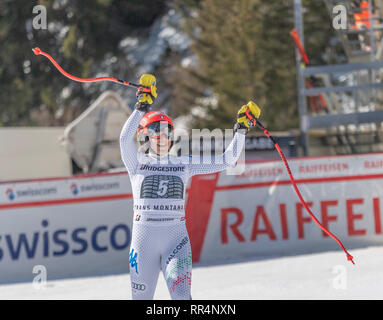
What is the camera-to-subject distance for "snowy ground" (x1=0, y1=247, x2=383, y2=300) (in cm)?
704

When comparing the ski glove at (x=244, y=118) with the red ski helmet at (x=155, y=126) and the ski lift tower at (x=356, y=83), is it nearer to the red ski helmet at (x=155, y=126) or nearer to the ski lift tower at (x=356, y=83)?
the red ski helmet at (x=155, y=126)

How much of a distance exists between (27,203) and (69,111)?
87.2ft

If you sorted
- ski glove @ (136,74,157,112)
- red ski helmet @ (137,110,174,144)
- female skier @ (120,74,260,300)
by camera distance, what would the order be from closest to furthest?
1. female skier @ (120,74,260,300)
2. red ski helmet @ (137,110,174,144)
3. ski glove @ (136,74,157,112)

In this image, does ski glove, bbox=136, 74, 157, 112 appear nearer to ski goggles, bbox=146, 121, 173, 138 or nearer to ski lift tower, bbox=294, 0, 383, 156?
ski goggles, bbox=146, 121, 173, 138

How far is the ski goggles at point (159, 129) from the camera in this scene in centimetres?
520

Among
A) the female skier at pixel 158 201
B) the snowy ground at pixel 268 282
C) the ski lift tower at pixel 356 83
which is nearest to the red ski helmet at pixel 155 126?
the female skier at pixel 158 201

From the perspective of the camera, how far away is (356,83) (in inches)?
558

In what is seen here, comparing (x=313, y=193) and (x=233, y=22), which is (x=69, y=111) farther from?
(x=313, y=193)

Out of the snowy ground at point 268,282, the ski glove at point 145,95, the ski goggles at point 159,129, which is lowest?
the snowy ground at point 268,282

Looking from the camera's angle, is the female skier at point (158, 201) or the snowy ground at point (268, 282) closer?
the female skier at point (158, 201)

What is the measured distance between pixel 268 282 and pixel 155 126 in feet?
10.7

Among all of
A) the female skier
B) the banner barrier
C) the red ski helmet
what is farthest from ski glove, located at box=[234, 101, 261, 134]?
the banner barrier

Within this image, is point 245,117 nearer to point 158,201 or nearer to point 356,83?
point 158,201

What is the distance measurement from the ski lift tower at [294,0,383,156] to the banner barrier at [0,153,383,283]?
2808 millimetres
